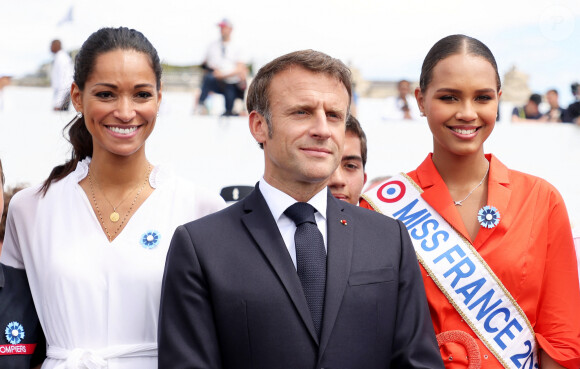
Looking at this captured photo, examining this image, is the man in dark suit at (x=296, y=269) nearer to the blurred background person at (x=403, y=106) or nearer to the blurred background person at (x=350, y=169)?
the blurred background person at (x=350, y=169)

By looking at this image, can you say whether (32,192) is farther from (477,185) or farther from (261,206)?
(477,185)

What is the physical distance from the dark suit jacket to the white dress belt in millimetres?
473

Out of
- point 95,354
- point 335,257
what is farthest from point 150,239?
point 335,257

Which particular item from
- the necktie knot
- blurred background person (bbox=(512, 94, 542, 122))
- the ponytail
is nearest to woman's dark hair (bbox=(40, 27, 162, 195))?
the ponytail

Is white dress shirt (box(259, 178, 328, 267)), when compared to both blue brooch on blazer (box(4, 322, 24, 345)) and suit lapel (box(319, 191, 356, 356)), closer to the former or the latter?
suit lapel (box(319, 191, 356, 356))

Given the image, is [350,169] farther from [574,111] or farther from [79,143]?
[574,111]

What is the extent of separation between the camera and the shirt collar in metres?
2.85

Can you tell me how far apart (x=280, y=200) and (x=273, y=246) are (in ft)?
0.62

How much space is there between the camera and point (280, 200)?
2.86m

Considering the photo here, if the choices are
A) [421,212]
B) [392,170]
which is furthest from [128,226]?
[392,170]

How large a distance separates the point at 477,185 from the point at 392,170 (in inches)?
339

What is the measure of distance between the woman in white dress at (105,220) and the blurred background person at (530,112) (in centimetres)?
1071

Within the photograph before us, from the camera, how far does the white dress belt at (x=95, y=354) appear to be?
3.04m

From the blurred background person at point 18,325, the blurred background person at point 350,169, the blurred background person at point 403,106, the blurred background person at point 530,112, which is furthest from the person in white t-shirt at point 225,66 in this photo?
the blurred background person at point 18,325
